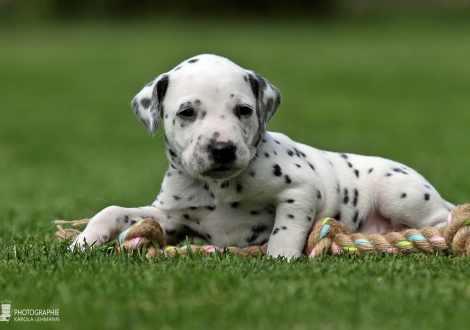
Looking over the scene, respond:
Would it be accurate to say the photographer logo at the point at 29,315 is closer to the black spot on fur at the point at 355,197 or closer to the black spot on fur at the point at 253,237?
the black spot on fur at the point at 253,237

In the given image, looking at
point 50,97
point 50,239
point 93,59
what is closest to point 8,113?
point 50,97

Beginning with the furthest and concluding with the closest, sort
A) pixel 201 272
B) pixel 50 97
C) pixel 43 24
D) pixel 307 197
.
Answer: pixel 43 24 < pixel 50 97 < pixel 307 197 < pixel 201 272

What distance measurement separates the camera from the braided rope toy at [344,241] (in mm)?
5031

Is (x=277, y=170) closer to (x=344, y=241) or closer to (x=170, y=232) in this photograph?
(x=344, y=241)

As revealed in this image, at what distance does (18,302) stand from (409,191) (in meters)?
3.40

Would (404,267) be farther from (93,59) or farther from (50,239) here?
(93,59)

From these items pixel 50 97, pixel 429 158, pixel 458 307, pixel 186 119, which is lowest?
pixel 50 97

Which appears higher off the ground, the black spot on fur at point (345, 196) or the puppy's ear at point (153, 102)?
the puppy's ear at point (153, 102)

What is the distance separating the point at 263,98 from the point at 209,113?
0.58m

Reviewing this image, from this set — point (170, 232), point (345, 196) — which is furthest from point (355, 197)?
point (170, 232)

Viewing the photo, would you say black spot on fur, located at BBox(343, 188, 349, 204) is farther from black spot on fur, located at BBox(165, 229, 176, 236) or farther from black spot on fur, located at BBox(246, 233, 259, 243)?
black spot on fur, located at BBox(165, 229, 176, 236)

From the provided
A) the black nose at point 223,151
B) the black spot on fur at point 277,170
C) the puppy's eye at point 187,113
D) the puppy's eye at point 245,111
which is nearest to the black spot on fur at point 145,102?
the puppy's eye at point 187,113

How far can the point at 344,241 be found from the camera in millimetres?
5105

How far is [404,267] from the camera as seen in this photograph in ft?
14.6
